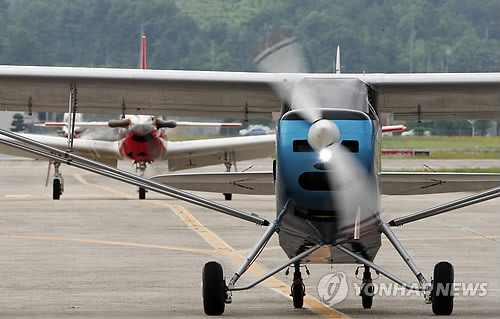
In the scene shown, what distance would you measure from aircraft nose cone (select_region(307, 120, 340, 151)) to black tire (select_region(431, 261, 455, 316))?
1485 mm

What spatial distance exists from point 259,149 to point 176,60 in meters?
15.3

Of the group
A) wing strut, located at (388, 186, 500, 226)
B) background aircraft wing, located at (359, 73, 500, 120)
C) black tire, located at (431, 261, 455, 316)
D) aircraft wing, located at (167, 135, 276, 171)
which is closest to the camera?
black tire, located at (431, 261, 455, 316)

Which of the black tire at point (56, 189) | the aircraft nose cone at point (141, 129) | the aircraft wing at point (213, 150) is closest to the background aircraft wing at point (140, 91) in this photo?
the black tire at point (56, 189)

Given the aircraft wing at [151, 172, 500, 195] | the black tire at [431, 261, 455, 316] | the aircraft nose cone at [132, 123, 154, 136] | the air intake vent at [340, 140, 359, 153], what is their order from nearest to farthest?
the air intake vent at [340, 140, 359, 153] < the black tire at [431, 261, 455, 316] < the aircraft wing at [151, 172, 500, 195] < the aircraft nose cone at [132, 123, 154, 136]

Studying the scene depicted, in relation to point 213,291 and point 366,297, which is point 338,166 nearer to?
point 213,291

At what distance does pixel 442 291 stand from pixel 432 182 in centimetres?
161

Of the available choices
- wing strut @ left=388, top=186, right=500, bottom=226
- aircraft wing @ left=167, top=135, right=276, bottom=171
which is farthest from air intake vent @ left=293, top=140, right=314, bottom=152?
aircraft wing @ left=167, top=135, right=276, bottom=171

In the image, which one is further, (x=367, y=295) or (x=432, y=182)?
(x=432, y=182)

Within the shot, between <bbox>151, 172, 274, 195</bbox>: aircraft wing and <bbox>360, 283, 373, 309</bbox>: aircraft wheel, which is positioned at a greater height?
<bbox>151, 172, 274, 195</bbox>: aircraft wing

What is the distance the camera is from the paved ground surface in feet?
30.5

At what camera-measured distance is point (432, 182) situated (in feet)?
33.3

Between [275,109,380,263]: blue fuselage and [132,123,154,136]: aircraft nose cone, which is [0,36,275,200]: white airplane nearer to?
[132,123,154,136]: aircraft nose cone

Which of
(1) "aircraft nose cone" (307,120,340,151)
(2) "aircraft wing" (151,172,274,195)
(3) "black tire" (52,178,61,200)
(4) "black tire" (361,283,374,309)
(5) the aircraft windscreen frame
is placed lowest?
(4) "black tire" (361,283,374,309)

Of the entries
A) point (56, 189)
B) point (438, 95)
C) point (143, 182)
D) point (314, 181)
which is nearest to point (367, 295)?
point (314, 181)
